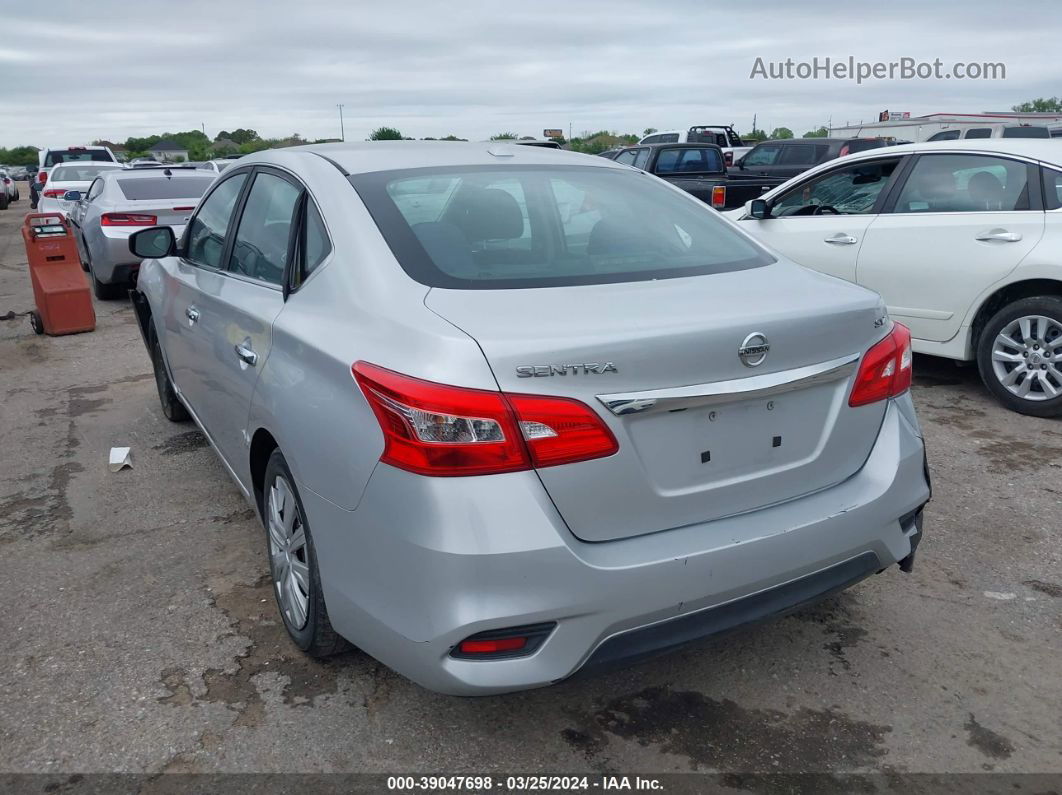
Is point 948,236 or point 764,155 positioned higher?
point 764,155

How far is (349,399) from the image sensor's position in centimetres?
243

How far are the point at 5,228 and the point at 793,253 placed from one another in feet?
73.6

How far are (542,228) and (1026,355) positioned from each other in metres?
3.81

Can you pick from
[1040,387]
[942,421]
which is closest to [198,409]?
[942,421]

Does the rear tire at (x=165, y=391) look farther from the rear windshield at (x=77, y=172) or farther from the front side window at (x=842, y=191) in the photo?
the rear windshield at (x=77, y=172)

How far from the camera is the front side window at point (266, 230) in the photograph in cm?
326

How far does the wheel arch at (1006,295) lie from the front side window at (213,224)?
4474 millimetres

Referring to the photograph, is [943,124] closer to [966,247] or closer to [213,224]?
[966,247]

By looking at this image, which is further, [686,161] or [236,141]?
[236,141]

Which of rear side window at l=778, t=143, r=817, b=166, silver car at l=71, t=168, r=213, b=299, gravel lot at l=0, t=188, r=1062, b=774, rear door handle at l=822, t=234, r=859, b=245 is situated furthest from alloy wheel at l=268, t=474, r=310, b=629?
rear side window at l=778, t=143, r=817, b=166

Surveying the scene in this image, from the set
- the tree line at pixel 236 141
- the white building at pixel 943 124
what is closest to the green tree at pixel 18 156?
the tree line at pixel 236 141

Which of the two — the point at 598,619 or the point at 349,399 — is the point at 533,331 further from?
the point at 598,619

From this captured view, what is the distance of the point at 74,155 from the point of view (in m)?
25.5

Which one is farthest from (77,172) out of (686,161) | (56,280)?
(686,161)
